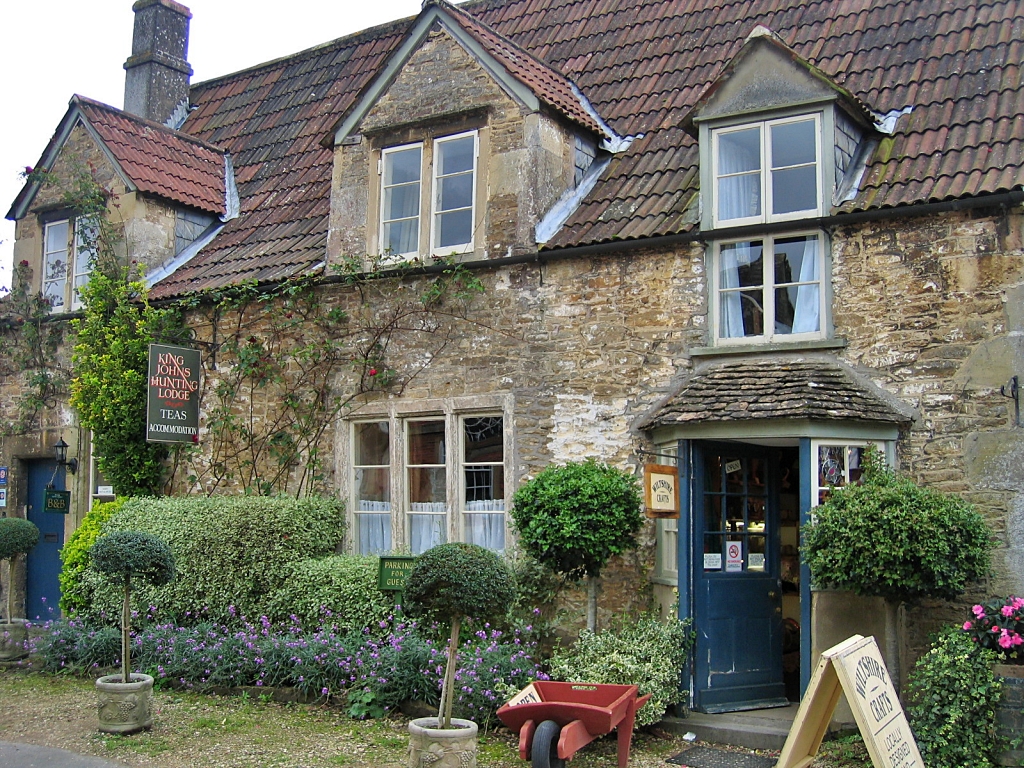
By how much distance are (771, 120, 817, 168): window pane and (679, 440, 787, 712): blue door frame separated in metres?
2.85

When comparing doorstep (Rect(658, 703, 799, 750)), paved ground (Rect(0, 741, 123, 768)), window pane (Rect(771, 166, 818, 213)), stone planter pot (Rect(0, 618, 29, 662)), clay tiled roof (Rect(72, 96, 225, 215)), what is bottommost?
paved ground (Rect(0, 741, 123, 768))

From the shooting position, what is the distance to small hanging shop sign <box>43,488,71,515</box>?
48.4 ft

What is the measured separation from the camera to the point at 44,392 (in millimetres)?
15711

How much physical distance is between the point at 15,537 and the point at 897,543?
9.87m

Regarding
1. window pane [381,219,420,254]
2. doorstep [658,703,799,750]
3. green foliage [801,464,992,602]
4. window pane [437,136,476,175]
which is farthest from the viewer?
window pane [381,219,420,254]

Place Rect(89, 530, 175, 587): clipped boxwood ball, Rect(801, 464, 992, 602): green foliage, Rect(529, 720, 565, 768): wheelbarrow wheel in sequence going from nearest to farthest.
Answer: Rect(529, 720, 565, 768): wheelbarrow wheel < Rect(801, 464, 992, 602): green foliage < Rect(89, 530, 175, 587): clipped boxwood ball

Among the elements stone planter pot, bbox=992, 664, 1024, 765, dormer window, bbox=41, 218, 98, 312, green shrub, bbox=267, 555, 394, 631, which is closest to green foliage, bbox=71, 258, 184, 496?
dormer window, bbox=41, 218, 98, 312

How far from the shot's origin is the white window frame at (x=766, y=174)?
10.5 m

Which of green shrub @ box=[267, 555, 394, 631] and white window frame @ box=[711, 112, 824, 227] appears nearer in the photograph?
white window frame @ box=[711, 112, 824, 227]

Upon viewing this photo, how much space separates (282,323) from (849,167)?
6911 millimetres

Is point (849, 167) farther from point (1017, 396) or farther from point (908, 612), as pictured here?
point (908, 612)

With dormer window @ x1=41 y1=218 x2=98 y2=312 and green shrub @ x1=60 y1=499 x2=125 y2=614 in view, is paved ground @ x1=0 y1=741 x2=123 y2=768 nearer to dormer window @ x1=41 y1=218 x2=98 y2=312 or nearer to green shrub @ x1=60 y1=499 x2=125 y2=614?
green shrub @ x1=60 y1=499 x2=125 y2=614

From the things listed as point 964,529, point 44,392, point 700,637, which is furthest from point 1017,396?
point 44,392

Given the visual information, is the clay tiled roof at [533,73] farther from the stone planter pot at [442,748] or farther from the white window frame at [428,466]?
the stone planter pot at [442,748]
